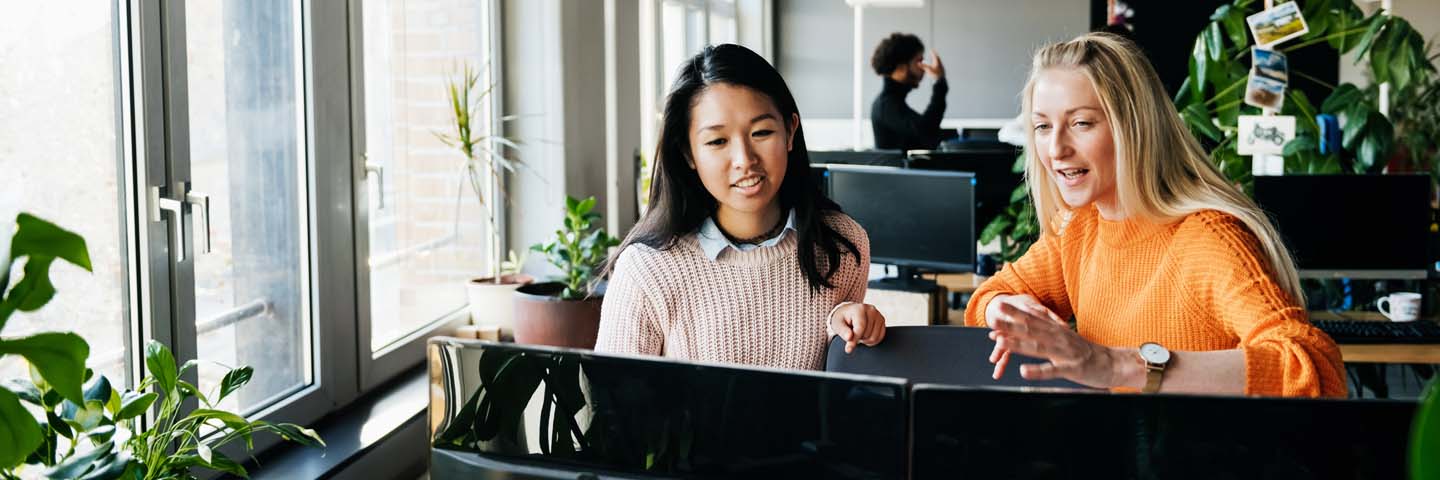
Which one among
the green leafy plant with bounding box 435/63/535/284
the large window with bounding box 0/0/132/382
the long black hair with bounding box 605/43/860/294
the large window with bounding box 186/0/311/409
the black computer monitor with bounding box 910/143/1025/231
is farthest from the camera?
the black computer monitor with bounding box 910/143/1025/231

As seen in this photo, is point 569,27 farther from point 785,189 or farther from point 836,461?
point 836,461

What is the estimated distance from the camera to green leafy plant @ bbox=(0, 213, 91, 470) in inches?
36.0

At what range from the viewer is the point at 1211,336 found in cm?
142

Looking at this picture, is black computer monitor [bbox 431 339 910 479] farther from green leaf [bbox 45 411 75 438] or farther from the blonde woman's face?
the blonde woman's face

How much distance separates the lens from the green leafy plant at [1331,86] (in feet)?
12.0

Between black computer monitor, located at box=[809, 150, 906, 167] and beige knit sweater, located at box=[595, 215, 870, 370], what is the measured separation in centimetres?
325

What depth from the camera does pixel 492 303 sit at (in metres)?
3.42

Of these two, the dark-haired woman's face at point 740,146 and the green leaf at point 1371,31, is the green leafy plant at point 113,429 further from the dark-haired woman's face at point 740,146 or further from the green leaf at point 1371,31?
the green leaf at point 1371,31

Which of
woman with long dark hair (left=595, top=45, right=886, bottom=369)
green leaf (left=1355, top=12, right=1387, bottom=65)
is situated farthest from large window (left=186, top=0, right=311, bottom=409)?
green leaf (left=1355, top=12, right=1387, bottom=65)

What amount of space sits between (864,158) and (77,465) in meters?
4.04

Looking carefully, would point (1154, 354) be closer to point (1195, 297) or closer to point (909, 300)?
point (1195, 297)

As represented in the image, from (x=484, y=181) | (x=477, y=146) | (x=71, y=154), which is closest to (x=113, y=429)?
(x=71, y=154)

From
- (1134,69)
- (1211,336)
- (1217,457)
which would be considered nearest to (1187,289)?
(1211,336)

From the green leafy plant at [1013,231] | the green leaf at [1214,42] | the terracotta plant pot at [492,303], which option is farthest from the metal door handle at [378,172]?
the green leaf at [1214,42]
